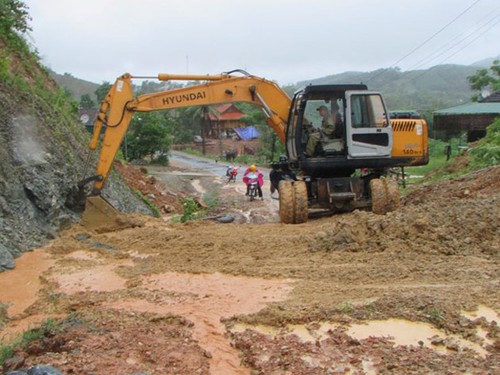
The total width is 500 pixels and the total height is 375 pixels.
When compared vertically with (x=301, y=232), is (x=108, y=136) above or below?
above

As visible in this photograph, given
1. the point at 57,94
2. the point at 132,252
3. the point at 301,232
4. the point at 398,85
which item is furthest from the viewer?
the point at 398,85

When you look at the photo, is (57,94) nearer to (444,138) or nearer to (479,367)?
(479,367)

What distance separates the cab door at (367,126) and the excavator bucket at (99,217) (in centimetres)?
475

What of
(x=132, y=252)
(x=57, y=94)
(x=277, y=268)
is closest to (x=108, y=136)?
(x=132, y=252)

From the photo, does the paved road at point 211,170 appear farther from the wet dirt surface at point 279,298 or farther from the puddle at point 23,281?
the puddle at point 23,281

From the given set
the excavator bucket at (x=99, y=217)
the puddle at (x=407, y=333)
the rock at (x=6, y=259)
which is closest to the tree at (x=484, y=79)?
the excavator bucket at (x=99, y=217)

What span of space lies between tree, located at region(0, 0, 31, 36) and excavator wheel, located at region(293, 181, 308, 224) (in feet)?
31.8

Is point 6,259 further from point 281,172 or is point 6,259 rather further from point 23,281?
point 281,172

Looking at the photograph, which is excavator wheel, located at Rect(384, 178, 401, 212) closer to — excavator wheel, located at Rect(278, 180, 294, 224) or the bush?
excavator wheel, located at Rect(278, 180, 294, 224)

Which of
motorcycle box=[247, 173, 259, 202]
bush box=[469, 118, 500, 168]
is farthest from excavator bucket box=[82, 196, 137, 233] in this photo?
bush box=[469, 118, 500, 168]

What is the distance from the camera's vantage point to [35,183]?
10.6 metres

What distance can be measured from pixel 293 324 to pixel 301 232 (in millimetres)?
4515

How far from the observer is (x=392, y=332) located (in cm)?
538

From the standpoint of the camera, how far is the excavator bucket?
10812 millimetres
